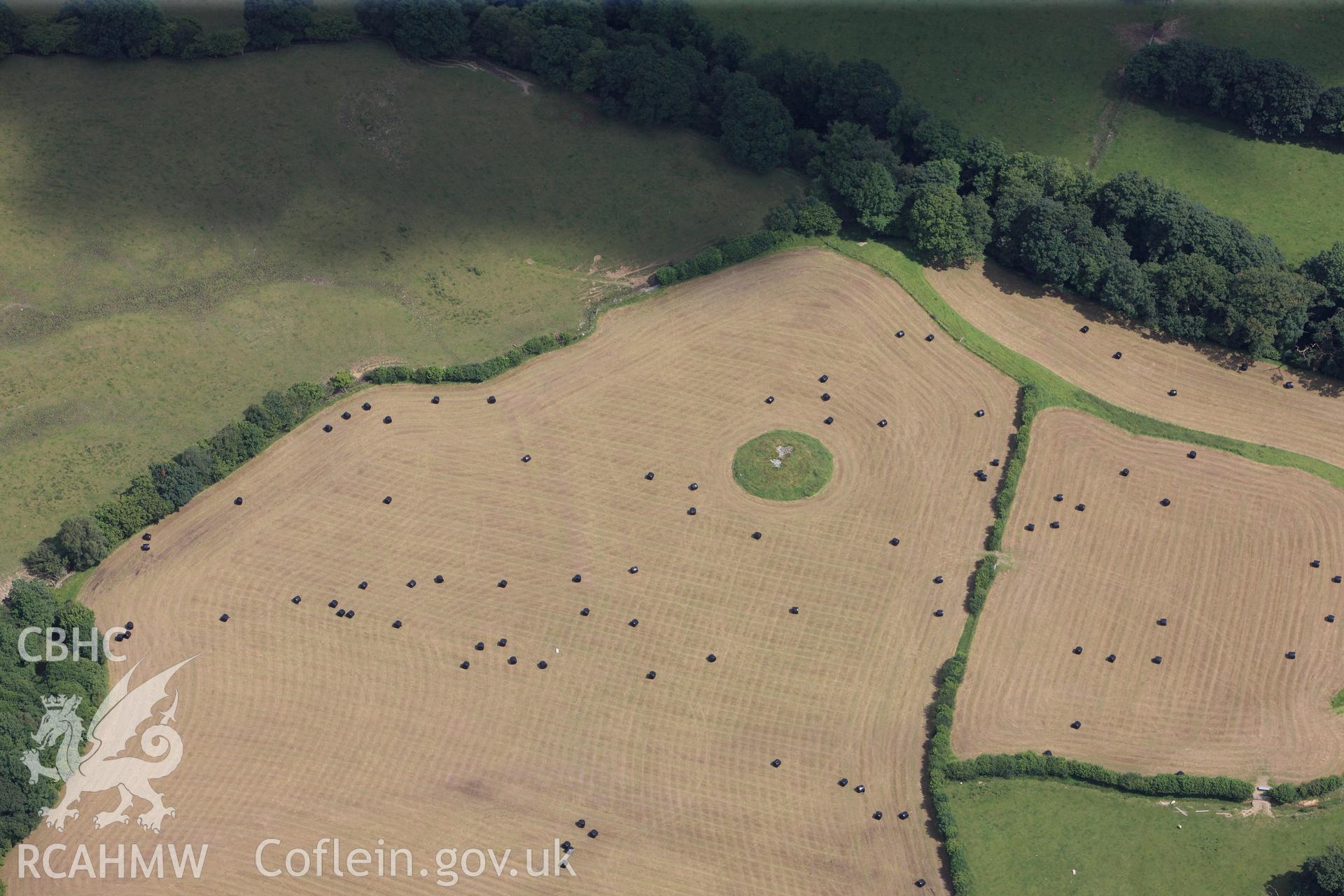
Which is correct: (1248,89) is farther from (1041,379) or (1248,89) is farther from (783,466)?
(783,466)

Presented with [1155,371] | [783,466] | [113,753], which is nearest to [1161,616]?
[1155,371]

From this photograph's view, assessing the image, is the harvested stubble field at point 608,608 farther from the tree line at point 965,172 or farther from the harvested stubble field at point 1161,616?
the tree line at point 965,172

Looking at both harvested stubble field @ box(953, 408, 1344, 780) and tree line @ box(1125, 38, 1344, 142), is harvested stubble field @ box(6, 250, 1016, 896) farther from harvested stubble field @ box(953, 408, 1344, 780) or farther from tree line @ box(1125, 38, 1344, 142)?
tree line @ box(1125, 38, 1344, 142)

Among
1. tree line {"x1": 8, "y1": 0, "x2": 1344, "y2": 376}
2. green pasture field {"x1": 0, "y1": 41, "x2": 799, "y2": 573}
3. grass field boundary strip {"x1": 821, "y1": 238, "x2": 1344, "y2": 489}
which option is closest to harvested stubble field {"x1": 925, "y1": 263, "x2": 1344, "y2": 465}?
grass field boundary strip {"x1": 821, "y1": 238, "x2": 1344, "y2": 489}

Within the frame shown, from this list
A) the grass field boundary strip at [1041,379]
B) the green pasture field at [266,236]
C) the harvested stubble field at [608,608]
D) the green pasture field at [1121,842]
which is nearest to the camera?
the green pasture field at [1121,842]

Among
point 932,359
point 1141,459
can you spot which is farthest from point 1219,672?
point 932,359

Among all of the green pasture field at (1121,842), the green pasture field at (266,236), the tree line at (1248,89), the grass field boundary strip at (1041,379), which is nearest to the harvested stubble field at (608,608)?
the grass field boundary strip at (1041,379)
